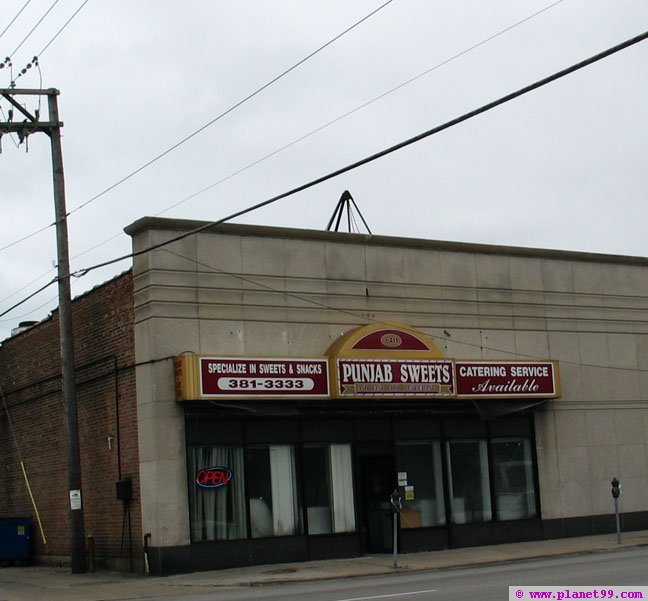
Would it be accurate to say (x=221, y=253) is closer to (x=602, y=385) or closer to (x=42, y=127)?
(x=42, y=127)

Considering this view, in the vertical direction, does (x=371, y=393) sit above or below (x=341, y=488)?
above

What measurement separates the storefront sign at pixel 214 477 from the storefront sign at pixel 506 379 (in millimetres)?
5791

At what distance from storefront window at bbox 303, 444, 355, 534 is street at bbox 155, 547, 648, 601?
143 inches

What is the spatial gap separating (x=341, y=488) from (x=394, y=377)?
2.73 m

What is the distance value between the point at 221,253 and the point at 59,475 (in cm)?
761

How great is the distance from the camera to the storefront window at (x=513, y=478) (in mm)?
26281

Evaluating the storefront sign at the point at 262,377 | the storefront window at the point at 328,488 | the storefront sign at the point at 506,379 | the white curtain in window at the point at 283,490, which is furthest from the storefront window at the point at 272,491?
the storefront sign at the point at 506,379

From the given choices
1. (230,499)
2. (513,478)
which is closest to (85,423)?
(230,499)

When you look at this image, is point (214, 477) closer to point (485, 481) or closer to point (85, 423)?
point (85, 423)

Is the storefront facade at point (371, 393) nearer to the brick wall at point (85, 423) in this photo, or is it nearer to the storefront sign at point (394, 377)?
the storefront sign at point (394, 377)

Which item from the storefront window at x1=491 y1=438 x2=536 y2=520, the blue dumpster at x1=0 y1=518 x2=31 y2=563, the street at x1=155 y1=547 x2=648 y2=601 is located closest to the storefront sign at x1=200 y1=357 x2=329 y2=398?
the street at x1=155 y1=547 x2=648 y2=601

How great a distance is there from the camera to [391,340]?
24.3 metres

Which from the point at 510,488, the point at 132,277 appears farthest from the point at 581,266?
the point at 132,277

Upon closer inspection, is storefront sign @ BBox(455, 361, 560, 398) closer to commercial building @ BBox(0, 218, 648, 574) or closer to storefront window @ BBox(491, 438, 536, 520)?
commercial building @ BBox(0, 218, 648, 574)
